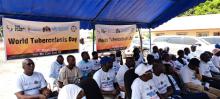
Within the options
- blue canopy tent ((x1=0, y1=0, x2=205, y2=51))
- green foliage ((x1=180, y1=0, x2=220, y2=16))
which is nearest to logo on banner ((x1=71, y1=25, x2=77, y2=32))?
blue canopy tent ((x1=0, y1=0, x2=205, y2=51))

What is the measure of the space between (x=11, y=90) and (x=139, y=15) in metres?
4.91

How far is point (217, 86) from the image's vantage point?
8641 millimetres

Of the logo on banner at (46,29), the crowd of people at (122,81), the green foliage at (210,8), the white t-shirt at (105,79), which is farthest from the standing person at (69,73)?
the green foliage at (210,8)

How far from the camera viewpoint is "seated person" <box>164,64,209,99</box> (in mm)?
7013

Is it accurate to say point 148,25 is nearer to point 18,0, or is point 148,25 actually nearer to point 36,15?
point 36,15

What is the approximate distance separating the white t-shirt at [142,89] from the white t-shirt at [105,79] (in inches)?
58.7

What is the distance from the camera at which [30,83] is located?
6.54 m

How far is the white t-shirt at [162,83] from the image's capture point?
21.7ft

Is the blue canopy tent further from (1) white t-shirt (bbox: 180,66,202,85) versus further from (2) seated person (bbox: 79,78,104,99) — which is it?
(1) white t-shirt (bbox: 180,66,202,85)

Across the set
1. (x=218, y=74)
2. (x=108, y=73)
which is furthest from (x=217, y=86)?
(x=108, y=73)

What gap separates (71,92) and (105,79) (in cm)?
232

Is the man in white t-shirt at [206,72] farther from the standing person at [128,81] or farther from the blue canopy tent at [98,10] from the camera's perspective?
the standing person at [128,81]

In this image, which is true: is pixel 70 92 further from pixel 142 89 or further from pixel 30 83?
pixel 30 83

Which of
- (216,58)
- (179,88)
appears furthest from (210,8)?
(179,88)
